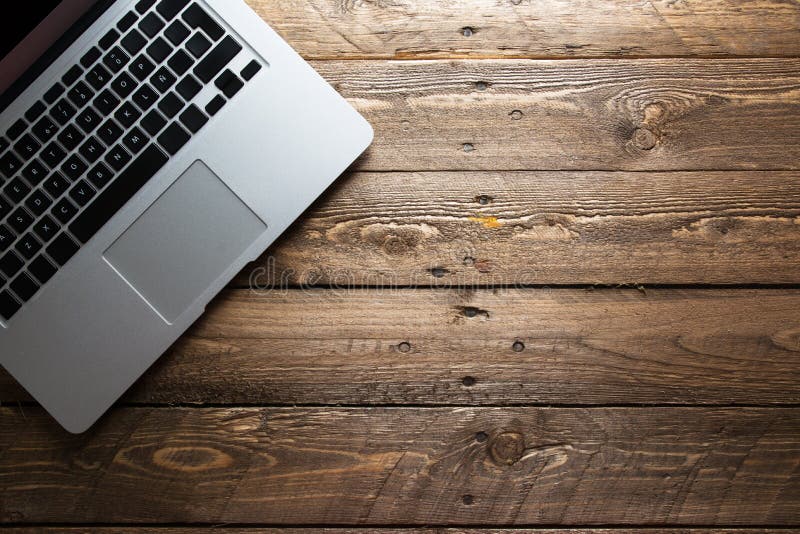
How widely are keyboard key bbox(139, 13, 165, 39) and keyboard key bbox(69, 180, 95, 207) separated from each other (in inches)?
6.8

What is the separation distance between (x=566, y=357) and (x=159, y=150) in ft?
1.70

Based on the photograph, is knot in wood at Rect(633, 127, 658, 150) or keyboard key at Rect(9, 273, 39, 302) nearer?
keyboard key at Rect(9, 273, 39, 302)

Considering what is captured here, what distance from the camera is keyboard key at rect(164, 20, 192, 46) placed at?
71cm

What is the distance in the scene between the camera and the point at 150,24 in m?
0.71

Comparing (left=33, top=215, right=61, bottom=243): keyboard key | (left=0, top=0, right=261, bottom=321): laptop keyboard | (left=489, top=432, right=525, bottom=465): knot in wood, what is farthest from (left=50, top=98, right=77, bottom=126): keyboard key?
(left=489, top=432, right=525, bottom=465): knot in wood

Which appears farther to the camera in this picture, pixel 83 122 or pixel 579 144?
pixel 579 144

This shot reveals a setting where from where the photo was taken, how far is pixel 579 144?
0.81 m

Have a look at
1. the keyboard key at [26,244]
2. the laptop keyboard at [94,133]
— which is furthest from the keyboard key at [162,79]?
the keyboard key at [26,244]

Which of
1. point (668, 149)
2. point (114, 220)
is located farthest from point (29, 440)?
point (668, 149)

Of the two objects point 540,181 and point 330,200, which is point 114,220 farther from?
point 540,181

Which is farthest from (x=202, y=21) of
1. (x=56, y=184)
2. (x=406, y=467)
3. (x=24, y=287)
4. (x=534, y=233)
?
(x=406, y=467)

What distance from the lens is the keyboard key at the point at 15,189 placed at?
27.8 inches

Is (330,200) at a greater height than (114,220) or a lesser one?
lesser

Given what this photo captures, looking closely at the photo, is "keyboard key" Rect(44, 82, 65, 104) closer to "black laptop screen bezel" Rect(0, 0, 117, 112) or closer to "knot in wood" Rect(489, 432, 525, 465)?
"black laptop screen bezel" Rect(0, 0, 117, 112)
